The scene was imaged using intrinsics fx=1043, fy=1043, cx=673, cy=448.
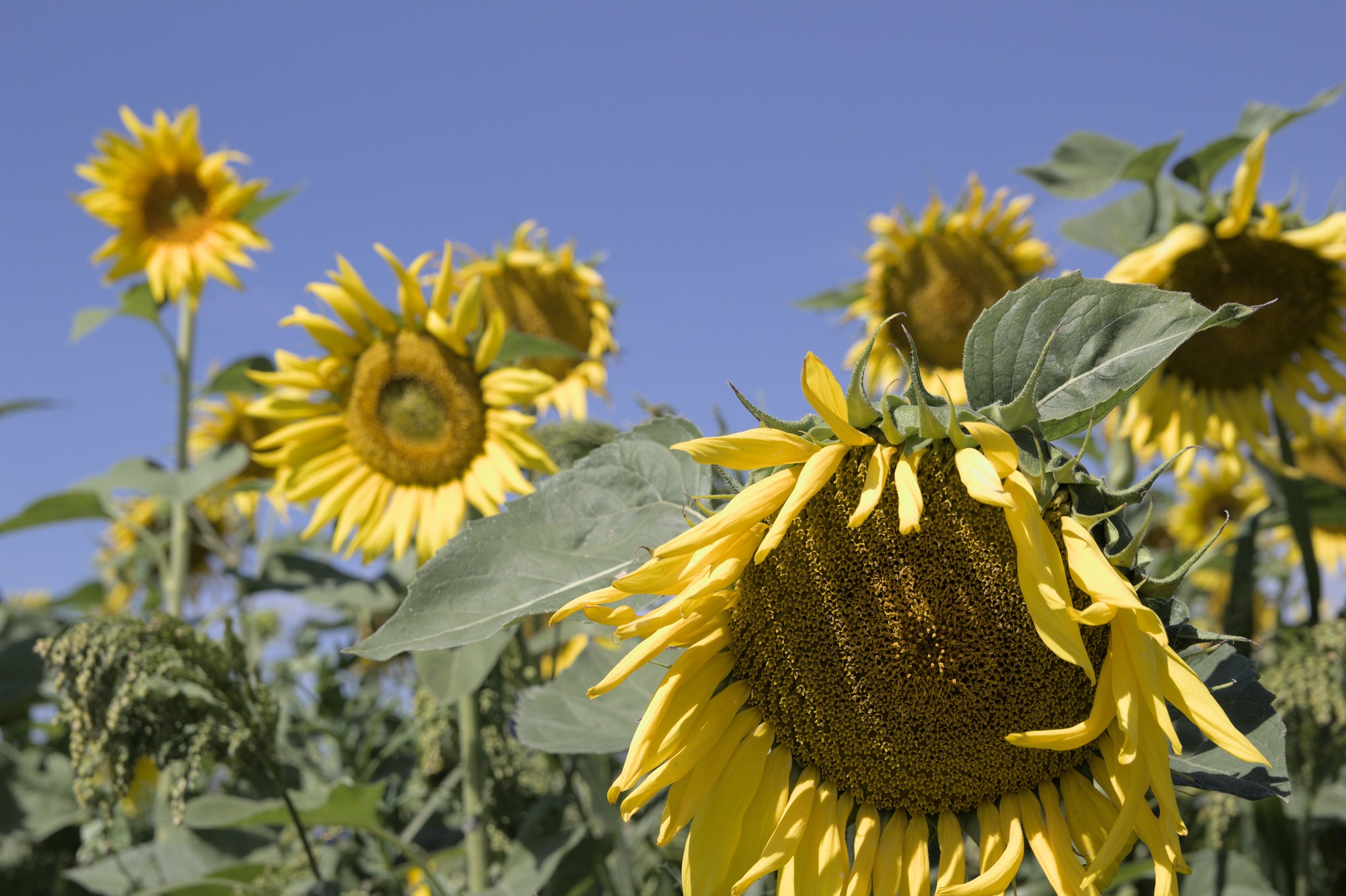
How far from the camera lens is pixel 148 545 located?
4.75m

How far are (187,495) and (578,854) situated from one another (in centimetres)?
236

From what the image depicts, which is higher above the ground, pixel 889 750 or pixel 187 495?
pixel 187 495

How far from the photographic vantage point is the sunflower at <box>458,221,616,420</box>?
4.84 meters

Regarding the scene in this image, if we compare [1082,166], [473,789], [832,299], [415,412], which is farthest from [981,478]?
[832,299]

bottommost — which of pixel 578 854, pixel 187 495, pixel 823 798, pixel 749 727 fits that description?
pixel 578 854

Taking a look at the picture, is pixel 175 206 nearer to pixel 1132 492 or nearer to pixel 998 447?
pixel 998 447

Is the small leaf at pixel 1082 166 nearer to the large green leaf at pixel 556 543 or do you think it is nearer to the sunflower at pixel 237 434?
the large green leaf at pixel 556 543

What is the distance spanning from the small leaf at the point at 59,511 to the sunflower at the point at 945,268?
346 centimetres

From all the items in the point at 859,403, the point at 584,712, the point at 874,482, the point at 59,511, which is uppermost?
the point at 59,511

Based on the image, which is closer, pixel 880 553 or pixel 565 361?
pixel 880 553

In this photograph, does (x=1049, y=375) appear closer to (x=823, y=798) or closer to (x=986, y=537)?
(x=986, y=537)

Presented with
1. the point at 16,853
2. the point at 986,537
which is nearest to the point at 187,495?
the point at 16,853

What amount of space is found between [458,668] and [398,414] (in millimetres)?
1106

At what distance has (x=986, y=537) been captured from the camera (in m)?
1.32
